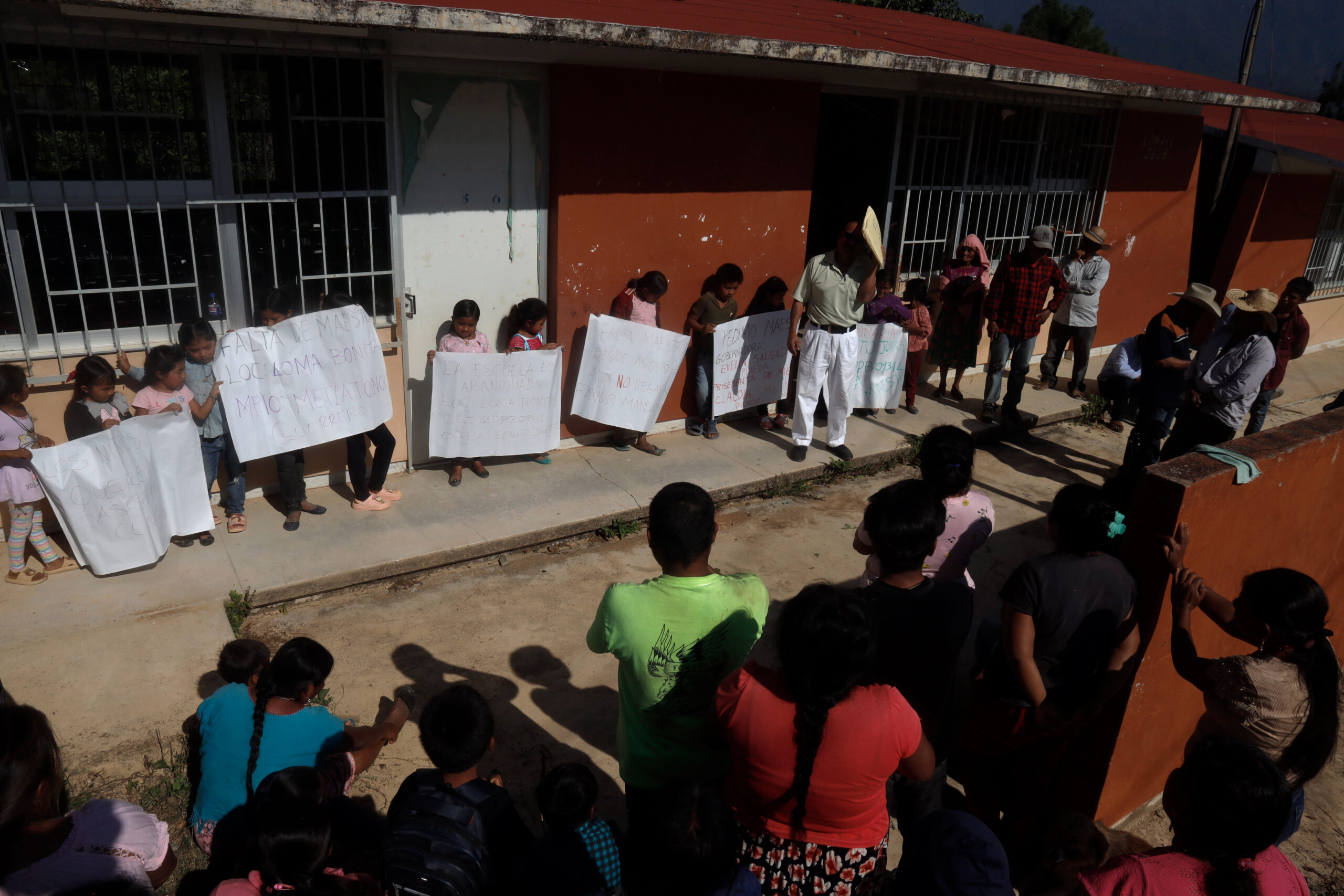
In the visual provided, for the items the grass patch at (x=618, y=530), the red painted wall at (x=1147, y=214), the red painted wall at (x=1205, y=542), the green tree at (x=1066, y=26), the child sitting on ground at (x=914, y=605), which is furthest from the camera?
the green tree at (x=1066, y=26)

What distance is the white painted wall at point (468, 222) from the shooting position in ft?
19.5

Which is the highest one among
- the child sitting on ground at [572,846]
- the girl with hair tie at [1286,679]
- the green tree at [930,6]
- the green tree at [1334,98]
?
the green tree at [930,6]

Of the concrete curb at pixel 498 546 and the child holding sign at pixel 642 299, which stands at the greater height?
the child holding sign at pixel 642 299

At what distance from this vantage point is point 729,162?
7129 millimetres

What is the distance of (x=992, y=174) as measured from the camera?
30.5 ft

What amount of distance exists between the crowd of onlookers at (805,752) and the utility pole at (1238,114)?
9620 mm

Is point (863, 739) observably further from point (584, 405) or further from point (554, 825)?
point (584, 405)

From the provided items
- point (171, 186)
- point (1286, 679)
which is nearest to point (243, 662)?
point (171, 186)

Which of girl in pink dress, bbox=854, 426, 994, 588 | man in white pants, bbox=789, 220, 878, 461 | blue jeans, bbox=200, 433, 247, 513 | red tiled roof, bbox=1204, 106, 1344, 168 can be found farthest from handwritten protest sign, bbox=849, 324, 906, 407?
red tiled roof, bbox=1204, 106, 1344, 168

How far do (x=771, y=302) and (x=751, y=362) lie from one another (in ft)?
1.76

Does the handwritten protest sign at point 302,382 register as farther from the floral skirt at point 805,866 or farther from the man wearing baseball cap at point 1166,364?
the man wearing baseball cap at point 1166,364

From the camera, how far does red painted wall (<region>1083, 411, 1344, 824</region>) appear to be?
3.08m

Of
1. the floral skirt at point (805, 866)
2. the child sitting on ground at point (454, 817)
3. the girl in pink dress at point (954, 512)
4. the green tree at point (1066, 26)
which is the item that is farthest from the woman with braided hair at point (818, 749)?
the green tree at point (1066, 26)

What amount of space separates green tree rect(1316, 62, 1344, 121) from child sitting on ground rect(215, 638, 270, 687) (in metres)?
38.6
